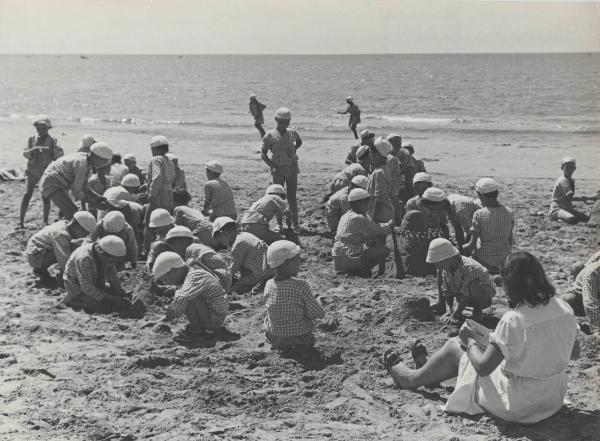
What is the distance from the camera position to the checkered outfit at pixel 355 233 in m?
8.98

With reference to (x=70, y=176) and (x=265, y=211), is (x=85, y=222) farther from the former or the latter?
(x=265, y=211)

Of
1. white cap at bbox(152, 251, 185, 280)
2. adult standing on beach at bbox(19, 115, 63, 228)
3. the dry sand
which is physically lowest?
the dry sand

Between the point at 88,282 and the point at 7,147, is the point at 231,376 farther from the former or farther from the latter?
the point at 7,147

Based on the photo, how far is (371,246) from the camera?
9.17 meters

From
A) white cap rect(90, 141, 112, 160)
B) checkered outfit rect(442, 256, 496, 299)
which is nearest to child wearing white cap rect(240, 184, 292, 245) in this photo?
white cap rect(90, 141, 112, 160)

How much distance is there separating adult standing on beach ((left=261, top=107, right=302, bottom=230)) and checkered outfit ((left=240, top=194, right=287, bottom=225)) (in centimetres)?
140

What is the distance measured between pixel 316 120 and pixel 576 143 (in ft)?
48.4

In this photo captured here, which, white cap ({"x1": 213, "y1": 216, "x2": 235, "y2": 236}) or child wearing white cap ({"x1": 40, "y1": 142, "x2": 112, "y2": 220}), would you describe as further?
child wearing white cap ({"x1": 40, "y1": 142, "x2": 112, "y2": 220})

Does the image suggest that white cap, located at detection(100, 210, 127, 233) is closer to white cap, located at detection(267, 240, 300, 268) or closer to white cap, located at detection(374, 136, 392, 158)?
white cap, located at detection(267, 240, 300, 268)

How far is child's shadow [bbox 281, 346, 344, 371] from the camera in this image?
6.32m

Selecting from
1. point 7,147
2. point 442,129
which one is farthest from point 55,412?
point 442,129

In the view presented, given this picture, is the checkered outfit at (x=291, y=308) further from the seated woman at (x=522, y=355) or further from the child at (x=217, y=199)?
the child at (x=217, y=199)

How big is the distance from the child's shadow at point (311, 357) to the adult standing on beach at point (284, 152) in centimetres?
497

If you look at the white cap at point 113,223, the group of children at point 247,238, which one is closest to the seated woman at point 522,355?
the group of children at point 247,238
